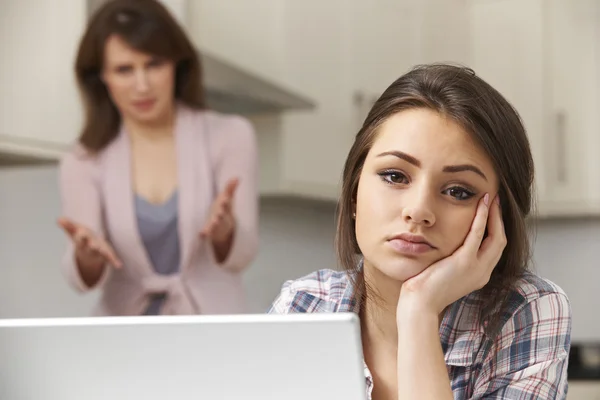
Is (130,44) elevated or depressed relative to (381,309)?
elevated

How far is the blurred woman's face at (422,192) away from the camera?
99 centimetres

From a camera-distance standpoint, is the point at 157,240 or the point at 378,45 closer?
the point at 157,240

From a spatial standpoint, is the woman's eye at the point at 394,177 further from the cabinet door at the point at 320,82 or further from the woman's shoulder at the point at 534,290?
the cabinet door at the point at 320,82

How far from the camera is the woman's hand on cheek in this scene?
100 cm

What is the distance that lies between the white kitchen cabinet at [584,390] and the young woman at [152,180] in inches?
46.9

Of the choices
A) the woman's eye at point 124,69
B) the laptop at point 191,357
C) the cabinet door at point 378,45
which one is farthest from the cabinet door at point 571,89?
the laptop at point 191,357

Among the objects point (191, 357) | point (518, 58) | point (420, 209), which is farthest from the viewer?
point (518, 58)

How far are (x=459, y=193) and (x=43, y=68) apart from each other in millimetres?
1909

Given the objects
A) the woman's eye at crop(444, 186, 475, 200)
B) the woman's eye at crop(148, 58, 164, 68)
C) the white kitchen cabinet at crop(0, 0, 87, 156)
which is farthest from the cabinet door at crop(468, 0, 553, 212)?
the woman's eye at crop(444, 186, 475, 200)

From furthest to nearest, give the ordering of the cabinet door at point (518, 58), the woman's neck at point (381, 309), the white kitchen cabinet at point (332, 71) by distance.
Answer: the cabinet door at point (518, 58) → the white kitchen cabinet at point (332, 71) → the woman's neck at point (381, 309)

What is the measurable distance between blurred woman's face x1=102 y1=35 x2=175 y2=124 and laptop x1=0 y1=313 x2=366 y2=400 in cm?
193

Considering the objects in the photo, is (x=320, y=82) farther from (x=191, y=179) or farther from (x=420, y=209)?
(x=420, y=209)

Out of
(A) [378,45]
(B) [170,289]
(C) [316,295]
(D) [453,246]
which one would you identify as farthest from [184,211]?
Result: (D) [453,246]

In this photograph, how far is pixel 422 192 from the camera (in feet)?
3.22
